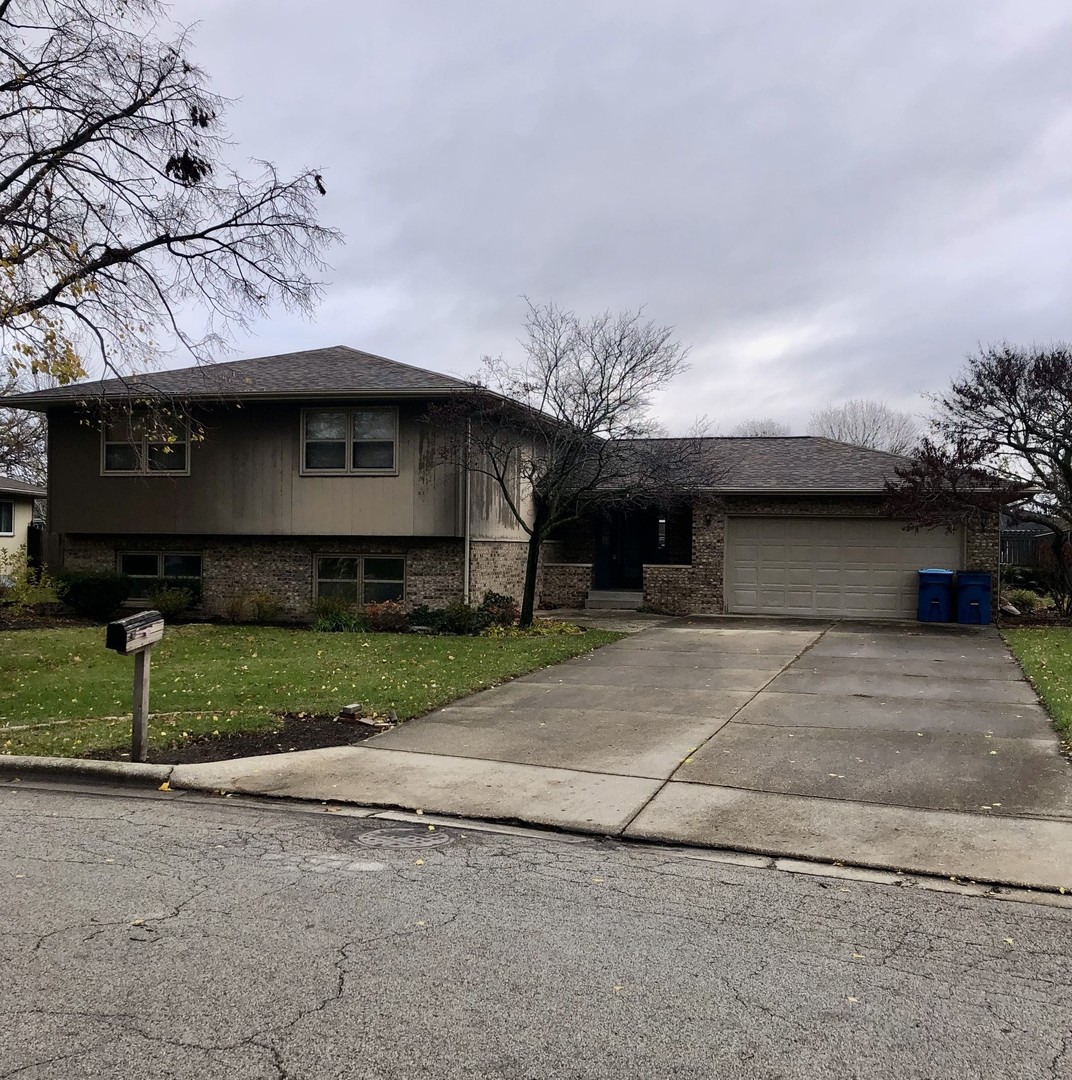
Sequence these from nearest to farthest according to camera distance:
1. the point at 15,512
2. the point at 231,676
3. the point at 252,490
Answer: the point at 231,676 < the point at 252,490 < the point at 15,512

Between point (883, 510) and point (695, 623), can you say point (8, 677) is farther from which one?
point (883, 510)

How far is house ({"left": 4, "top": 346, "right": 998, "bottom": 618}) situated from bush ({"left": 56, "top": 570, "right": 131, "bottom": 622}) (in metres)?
1.40

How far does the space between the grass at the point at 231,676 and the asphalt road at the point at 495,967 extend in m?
3.31

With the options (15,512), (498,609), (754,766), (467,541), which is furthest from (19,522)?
(754,766)

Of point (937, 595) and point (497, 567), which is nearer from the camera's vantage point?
point (937, 595)

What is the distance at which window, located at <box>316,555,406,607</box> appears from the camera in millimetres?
19672

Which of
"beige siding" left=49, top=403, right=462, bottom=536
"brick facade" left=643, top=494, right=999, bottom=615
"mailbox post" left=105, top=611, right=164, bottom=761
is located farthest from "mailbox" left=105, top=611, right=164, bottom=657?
"brick facade" left=643, top=494, right=999, bottom=615

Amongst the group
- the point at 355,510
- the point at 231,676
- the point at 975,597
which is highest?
the point at 355,510

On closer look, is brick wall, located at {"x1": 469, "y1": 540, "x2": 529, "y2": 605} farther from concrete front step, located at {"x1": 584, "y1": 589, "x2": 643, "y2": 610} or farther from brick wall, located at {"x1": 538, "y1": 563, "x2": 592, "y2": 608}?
concrete front step, located at {"x1": 584, "y1": 589, "x2": 643, "y2": 610}

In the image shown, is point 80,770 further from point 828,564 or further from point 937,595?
point 937,595

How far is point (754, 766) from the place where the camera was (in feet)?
25.2

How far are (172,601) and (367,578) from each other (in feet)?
12.8

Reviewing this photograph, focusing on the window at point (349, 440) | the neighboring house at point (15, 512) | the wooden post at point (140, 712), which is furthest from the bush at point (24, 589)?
the neighboring house at point (15, 512)

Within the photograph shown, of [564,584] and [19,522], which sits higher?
[19,522]
